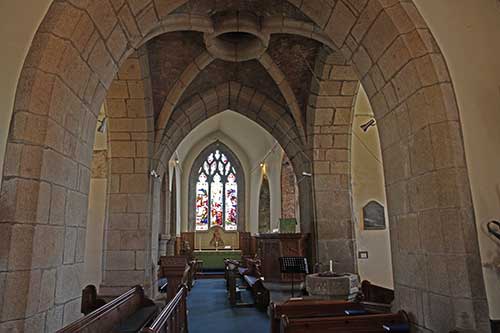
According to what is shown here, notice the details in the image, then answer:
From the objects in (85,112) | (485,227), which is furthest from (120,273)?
(485,227)

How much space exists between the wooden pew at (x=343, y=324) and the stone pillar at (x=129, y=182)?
3.23 meters

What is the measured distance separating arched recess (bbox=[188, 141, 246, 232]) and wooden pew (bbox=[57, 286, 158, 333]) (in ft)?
32.3

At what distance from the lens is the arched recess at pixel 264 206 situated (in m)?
12.4

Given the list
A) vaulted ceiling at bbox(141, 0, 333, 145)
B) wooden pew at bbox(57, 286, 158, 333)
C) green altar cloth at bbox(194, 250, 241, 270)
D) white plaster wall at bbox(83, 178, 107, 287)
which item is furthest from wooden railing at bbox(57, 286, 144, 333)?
green altar cloth at bbox(194, 250, 241, 270)

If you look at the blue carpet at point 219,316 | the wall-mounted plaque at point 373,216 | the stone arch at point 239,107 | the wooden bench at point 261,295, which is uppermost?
the stone arch at point 239,107

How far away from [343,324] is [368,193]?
13.9ft

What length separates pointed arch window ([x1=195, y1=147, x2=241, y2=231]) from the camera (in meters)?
14.2

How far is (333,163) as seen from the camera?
5754 mm

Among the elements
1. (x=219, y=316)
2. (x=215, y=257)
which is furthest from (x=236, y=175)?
(x=219, y=316)

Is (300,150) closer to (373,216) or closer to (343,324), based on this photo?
(373,216)

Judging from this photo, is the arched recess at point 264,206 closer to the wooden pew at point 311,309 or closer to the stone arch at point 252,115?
the stone arch at point 252,115

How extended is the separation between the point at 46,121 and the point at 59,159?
25 centimetres

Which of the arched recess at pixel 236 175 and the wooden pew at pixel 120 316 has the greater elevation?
the arched recess at pixel 236 175

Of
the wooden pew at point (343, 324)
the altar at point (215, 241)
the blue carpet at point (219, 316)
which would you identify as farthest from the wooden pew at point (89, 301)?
the altar at point (215, 241)
